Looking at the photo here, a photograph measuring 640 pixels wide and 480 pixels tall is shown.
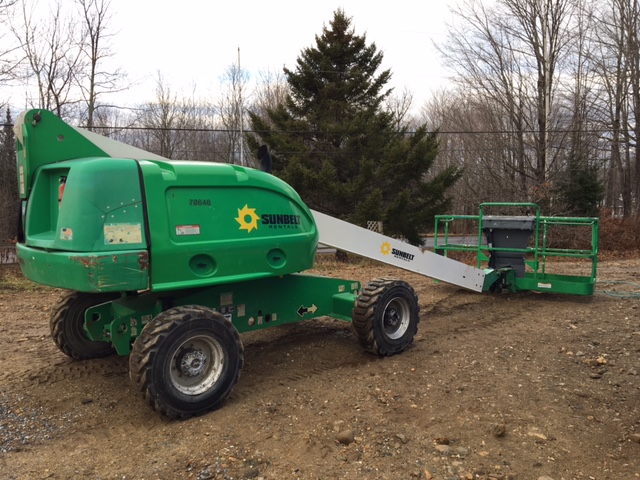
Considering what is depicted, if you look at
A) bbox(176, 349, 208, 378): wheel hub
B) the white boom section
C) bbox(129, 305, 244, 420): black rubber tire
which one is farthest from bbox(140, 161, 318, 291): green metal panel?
the white boom section

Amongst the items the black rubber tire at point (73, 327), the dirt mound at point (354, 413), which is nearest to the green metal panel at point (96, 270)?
the dirt mound at point (354, 413)

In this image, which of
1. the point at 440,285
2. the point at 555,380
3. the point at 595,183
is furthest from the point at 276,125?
the point at 555,380

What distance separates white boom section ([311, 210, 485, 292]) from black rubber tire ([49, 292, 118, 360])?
7.58 feet

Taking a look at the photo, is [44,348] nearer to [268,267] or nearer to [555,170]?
[268,267]

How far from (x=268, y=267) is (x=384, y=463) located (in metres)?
1.93

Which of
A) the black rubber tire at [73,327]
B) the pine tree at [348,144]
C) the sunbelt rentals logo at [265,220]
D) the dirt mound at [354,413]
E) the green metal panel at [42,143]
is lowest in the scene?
the dirt mound at [354,413]

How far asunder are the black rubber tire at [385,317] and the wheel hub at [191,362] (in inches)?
72.6

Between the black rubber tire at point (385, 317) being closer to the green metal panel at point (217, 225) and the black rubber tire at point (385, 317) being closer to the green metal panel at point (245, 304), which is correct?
the green metal panel at point (245, 304)

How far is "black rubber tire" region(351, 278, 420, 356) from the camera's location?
5.29m

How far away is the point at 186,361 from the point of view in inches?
157

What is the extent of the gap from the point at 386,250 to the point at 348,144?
14.0m

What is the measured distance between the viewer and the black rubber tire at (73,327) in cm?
506

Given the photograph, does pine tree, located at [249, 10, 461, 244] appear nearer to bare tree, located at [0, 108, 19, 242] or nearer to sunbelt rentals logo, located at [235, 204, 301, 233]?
bare tree, located at [0, 108, 19, 242]

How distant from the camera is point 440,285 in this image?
31.5ft
